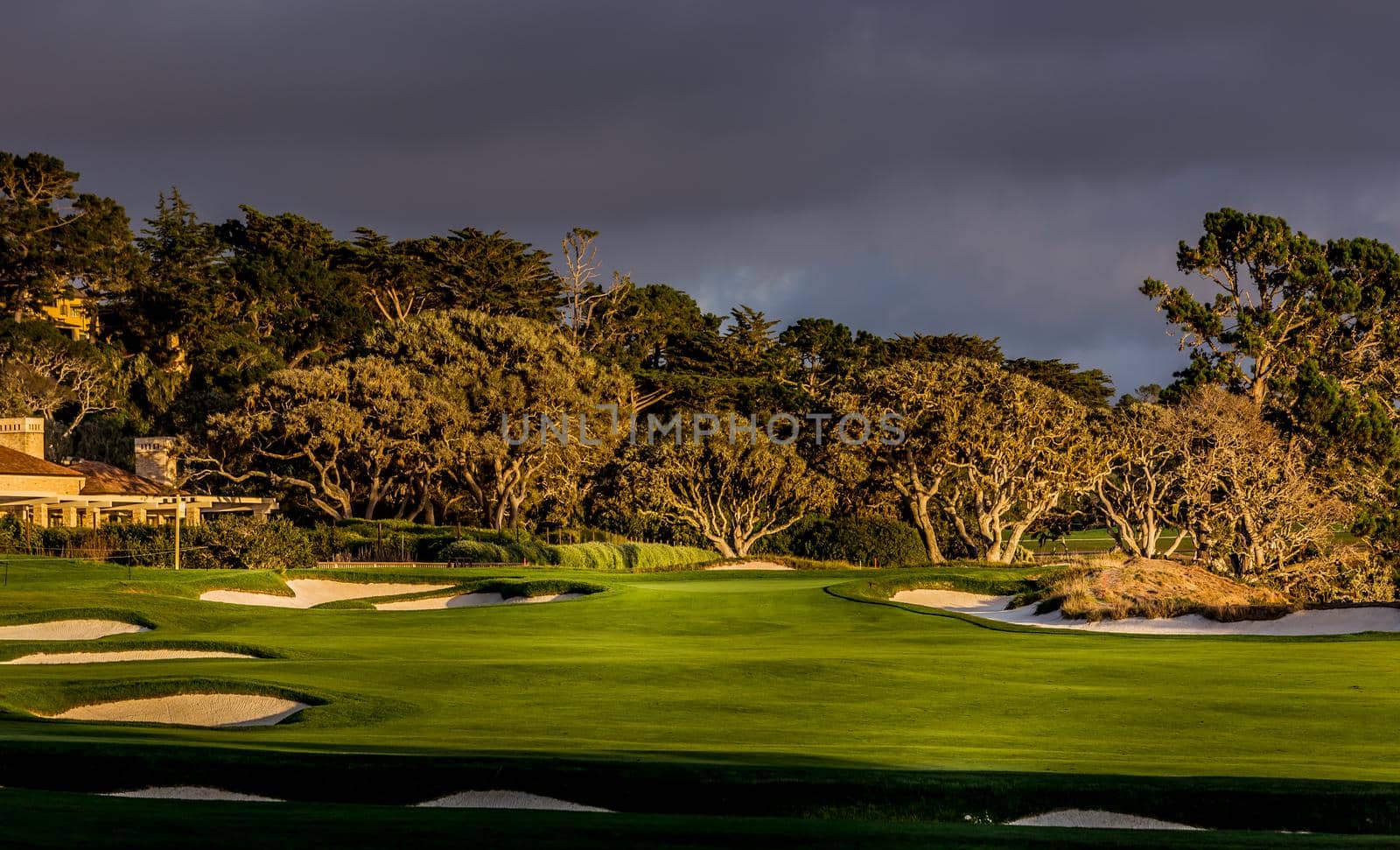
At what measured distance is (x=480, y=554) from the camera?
147ft

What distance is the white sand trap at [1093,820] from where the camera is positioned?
9.91 metres

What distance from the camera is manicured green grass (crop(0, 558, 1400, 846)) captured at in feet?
33.6

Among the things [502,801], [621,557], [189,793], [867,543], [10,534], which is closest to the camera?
[502,801]

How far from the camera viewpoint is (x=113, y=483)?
189ft

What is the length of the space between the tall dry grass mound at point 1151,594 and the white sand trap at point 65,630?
57.1 feet

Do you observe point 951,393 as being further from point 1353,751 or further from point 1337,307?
point 1353,751

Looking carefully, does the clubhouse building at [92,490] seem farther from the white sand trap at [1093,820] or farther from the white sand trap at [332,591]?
the white sand trap at [1093,820]

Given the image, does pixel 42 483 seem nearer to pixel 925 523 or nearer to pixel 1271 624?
pixel 925 523

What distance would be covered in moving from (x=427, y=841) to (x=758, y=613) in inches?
841

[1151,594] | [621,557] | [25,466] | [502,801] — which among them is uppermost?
[25,466]

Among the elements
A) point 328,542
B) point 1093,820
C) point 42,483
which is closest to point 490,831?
point 1093,820

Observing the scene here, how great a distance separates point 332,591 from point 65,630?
1051 centimetres

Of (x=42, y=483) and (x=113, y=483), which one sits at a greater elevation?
(x=113, y=483)

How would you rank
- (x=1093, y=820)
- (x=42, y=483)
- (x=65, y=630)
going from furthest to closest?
1. (x=42, y=483)
2. (x=65, y=630)
3. (x=1093, y=820)
